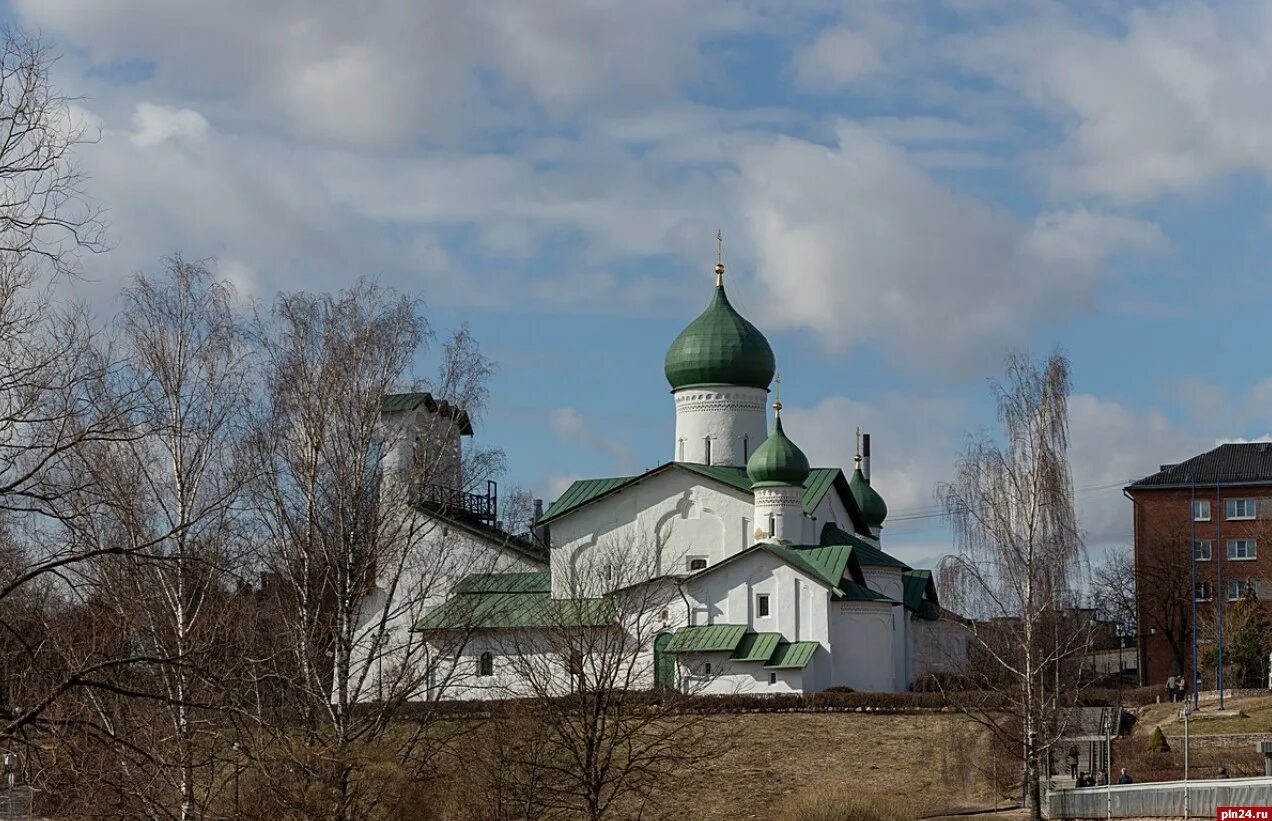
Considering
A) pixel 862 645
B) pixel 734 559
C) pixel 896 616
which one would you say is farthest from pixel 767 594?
pixel 896 616

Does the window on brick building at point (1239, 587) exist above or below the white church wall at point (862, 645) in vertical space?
above

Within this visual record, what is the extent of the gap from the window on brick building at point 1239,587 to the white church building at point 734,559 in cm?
1225

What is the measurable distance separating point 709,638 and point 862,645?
442 centimetres

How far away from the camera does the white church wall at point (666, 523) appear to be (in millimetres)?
49250

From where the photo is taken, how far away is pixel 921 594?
5466 cm

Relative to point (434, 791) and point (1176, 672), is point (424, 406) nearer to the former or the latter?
point (434, 791)

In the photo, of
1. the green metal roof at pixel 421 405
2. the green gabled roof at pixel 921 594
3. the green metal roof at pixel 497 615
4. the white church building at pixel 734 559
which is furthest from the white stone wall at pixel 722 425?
the green metal roof at pixel 421 405

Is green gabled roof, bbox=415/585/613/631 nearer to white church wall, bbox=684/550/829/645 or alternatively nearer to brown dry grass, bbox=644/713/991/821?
brown dry grass, bbox=644/713/991/821

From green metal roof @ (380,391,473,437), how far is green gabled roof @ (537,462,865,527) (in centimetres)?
2399

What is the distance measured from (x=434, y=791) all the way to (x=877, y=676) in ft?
79.0

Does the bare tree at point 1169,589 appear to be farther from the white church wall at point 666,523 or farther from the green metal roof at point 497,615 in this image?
the green metal roof at point 497,615

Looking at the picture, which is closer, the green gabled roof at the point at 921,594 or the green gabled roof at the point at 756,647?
A: the green gabled roof at the point at 756,647

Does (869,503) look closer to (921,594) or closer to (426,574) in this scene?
(921,594)

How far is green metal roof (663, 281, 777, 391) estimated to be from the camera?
51.8 m
